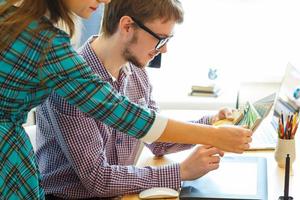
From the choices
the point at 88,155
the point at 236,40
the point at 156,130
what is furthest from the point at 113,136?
the point at 236,40

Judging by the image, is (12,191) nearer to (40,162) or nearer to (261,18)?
(40,162)

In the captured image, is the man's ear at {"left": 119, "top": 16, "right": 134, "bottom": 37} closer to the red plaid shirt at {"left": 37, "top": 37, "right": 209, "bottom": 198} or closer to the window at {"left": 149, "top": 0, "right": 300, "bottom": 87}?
the red plaid shirt at {"left": 37, "top": 37, "right": 209, "bottom": 198}

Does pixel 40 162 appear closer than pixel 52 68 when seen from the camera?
No

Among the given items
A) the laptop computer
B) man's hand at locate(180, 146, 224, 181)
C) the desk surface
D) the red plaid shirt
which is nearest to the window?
the laptop computer

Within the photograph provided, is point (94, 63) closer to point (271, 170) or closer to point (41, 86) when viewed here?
point (41, 86)

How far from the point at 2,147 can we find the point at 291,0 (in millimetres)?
1929

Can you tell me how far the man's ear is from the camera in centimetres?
155

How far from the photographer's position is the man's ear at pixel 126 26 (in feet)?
5.10

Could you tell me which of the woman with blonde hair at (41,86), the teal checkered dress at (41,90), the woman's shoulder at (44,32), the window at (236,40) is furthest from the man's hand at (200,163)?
the window at (236,40)

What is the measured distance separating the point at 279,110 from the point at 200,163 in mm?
618

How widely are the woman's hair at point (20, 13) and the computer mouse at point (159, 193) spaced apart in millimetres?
542

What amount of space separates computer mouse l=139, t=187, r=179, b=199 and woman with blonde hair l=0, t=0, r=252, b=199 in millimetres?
183

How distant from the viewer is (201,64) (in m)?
2.76

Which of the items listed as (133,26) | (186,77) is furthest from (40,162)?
(186,77)
